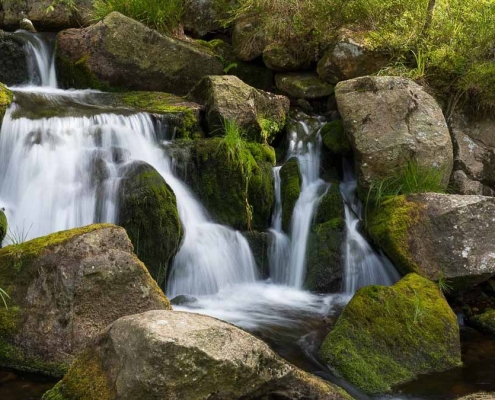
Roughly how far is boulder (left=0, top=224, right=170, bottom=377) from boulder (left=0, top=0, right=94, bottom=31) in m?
7.77

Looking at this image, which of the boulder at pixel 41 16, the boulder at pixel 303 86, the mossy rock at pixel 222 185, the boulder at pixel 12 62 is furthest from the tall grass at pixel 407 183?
the boulder at pixel 41 16

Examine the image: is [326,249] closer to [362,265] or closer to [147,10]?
[362,265]

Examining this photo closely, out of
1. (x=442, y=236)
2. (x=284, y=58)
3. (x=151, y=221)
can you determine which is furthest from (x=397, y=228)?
(x=284, y=58)

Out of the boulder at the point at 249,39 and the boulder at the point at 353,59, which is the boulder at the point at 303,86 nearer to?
the boulder at the point at 353,59

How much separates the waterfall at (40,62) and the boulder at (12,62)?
0.29 feet

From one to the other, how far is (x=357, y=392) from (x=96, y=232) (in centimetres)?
232

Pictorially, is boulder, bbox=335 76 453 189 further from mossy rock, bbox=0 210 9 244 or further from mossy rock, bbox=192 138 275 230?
mossy rock, bbox=0 210 9 244

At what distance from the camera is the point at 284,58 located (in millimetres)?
10188

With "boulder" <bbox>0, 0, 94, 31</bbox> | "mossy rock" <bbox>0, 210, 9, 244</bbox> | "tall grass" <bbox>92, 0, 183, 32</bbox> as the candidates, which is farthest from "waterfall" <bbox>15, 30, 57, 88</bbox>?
"mossy rock" <bbox>0, 210, 9, 244</bbox>

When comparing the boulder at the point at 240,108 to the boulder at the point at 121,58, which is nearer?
the boulder at the point at 240,108

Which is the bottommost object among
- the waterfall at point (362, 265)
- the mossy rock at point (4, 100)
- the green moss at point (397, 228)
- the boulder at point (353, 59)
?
the waterfall at point (362, 265)

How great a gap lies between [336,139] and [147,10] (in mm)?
4286

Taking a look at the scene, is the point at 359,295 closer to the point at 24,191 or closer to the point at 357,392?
the point at 357,392

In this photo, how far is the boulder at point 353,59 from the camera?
9531 mm
